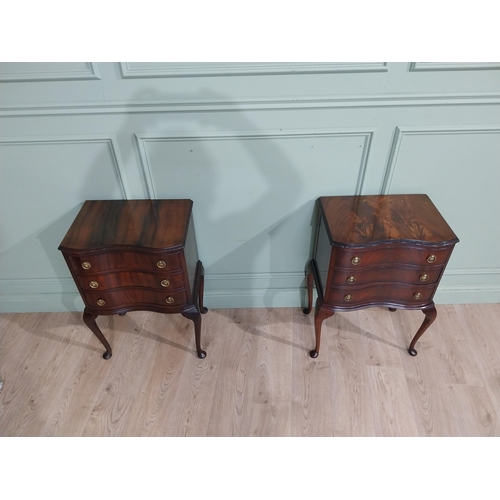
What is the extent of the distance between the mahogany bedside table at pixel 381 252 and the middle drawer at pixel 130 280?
0.67 meters

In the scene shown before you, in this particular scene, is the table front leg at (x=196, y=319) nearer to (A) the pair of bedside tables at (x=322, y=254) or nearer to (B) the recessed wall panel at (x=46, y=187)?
(A) the pair of bedside tables at (x=322, y=254)

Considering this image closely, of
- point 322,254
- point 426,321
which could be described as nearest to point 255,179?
point 322,254

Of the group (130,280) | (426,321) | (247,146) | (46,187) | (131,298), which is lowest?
(426,321)

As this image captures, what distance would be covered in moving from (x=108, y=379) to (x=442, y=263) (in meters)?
1.68

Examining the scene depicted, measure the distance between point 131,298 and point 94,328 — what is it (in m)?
0.31

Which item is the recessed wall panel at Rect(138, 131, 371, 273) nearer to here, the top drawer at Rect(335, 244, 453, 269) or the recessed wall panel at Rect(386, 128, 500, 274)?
the recessed wall panel at Rect(386, 128, 500, 274)

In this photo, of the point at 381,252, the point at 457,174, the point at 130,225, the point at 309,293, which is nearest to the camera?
the point at 381,252

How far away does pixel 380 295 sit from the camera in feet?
5.23

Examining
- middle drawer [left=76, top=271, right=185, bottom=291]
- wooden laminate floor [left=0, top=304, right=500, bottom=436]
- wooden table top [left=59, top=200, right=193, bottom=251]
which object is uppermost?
wooden table top [left=59, top=200, right=193, bottom=251]

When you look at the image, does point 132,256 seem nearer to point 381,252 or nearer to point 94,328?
point 94,328

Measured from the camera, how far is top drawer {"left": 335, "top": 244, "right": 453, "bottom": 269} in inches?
56.1

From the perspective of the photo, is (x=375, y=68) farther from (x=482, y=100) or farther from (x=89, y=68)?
(x=89, y=68)

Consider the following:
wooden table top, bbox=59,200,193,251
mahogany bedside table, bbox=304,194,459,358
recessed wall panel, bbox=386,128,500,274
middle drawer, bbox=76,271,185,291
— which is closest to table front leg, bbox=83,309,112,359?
middle drawer, bbox=76,271,185,291

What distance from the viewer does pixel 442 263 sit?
4.83 feet
